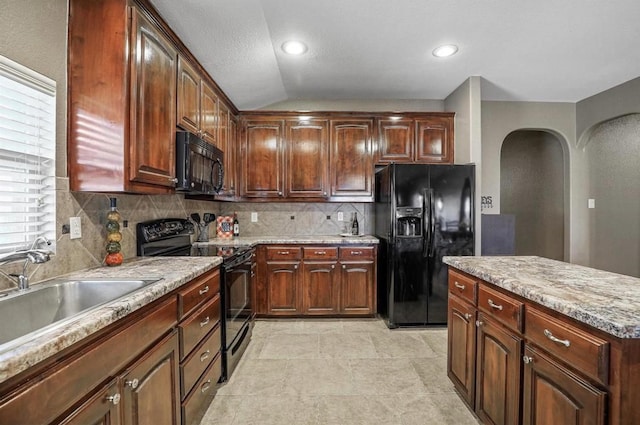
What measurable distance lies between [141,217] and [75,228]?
60cm

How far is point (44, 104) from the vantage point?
1480 mm

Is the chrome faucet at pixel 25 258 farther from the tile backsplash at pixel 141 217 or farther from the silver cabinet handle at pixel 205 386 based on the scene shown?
the silver cabinet handle at pixel 205 386

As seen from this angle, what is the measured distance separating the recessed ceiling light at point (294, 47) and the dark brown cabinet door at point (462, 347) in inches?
91.6

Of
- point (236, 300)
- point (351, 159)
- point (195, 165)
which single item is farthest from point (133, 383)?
point (351, 159)

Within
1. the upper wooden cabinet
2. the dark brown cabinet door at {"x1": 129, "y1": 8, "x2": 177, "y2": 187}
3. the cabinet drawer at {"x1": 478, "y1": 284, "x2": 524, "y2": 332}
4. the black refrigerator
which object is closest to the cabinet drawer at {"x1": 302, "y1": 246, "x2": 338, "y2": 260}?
the black refrigerator

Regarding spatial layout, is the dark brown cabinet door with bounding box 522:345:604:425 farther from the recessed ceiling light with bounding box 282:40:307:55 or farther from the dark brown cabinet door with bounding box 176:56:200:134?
the recessed ceiling light with bounding box 282:40:307:55

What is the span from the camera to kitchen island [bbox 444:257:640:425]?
913 millimetres

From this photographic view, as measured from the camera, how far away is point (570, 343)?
1.05m

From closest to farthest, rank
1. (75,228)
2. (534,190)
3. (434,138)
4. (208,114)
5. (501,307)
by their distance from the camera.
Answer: (501,307)
(75,228)
(208,114)
(434,138)
(534,190)

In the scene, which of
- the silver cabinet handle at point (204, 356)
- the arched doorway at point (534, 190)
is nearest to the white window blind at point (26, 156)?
the silver cabinet handle at point (204, 356)

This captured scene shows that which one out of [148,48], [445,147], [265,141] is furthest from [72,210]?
[445,147]

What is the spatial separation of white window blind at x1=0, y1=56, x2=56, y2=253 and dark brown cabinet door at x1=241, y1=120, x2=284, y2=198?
220 centimetres

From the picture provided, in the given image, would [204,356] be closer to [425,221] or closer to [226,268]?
[226,268]

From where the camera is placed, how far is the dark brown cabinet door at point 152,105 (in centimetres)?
161
